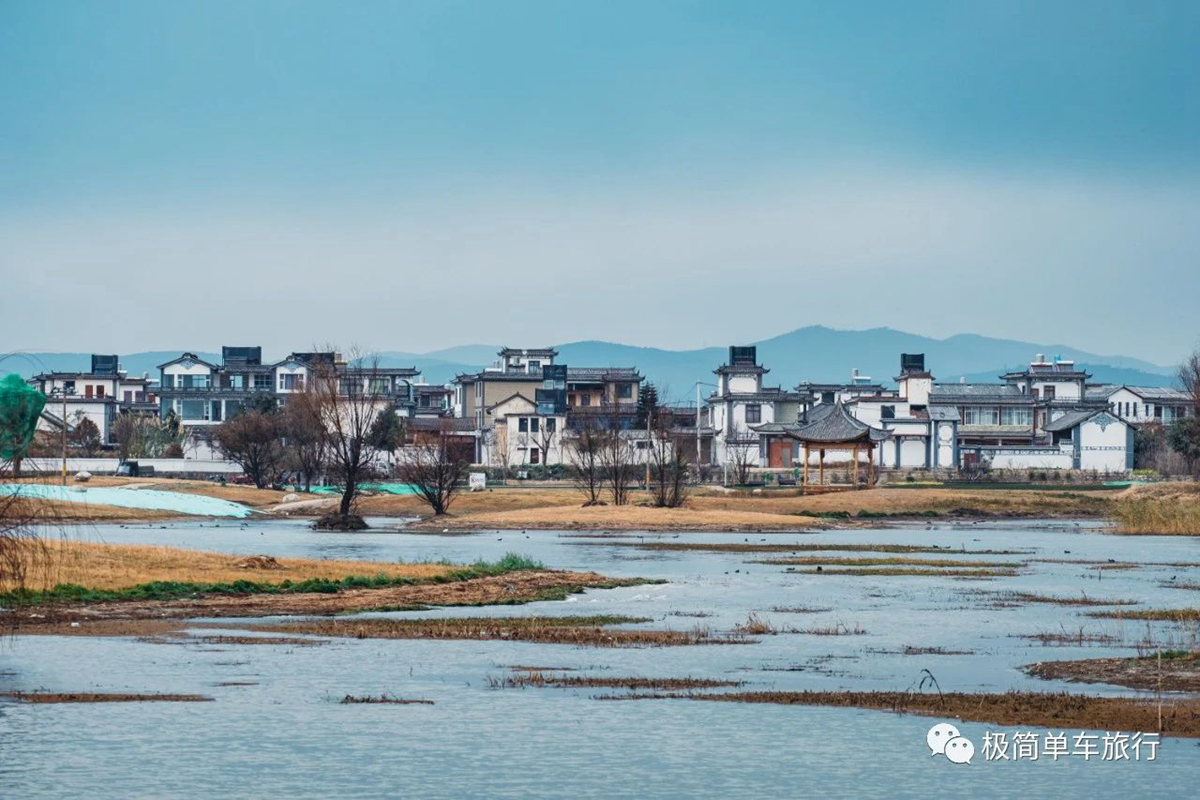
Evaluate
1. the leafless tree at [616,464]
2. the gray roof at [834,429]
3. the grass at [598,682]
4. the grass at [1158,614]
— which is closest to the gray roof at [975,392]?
the gray roof at [834,429]

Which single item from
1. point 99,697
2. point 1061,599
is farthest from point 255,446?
point 99,697

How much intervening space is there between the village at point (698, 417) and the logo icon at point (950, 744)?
325 ft

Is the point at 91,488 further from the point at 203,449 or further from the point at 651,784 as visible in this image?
the point at 651,784

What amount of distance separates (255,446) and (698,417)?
115 ft

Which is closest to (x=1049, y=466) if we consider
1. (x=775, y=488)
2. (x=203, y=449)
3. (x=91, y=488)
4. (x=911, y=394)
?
(x=911, y=394)

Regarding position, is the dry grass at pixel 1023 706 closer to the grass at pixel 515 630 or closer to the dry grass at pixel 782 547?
the grass at pixel 515 630

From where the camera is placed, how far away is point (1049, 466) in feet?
451

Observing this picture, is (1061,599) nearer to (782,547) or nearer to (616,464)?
(782,547)

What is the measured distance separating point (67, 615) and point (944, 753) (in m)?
18.2

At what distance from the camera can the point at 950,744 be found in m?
Answer: 19.3

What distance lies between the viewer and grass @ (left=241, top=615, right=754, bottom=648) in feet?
97.1

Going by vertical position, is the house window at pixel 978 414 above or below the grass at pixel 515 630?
above

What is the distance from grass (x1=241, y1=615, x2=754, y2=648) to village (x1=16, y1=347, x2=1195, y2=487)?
87048 mm

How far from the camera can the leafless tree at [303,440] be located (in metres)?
101
